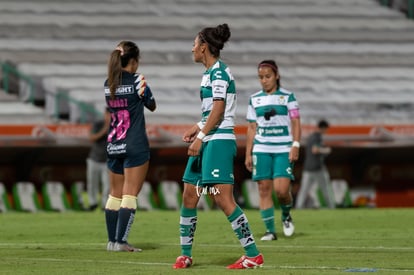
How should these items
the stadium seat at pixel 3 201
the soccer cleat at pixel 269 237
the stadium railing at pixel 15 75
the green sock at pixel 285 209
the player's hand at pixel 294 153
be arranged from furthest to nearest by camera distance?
the stadium railing at pixel 15 75, the stadium seat at pixel 3 201, the green sock at pixel 285 209, the player's hand at pixel 294 153, the soccer cleat at pixel 269 237

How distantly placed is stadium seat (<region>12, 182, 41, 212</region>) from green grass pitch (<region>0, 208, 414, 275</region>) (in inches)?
150

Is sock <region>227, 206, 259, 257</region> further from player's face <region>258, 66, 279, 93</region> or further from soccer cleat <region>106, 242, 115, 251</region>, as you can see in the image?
player's face <region>258, 66, 279, 93</region>

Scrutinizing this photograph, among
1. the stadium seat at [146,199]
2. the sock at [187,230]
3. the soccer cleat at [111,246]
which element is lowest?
the stadium seat at [146,199]

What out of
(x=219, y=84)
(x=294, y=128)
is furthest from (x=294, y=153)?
(x=219, y=84)

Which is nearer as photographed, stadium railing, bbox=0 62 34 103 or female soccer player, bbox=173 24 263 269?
female soccer player, bbox=173 24 263 269

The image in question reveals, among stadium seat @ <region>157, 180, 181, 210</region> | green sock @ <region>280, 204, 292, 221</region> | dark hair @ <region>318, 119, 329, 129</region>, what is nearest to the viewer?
green sock @ <region>280, 204, 292, 221</region>

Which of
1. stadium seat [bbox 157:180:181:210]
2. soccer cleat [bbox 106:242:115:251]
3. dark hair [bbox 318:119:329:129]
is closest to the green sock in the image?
soccer cleat [bbox 106:242:115:251]

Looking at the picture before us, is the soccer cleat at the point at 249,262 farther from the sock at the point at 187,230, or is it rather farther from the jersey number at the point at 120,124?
the jersey number at the point at 120,124

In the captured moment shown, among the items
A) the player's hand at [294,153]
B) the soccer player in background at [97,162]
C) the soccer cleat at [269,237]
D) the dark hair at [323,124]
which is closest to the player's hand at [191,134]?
the soccer cleat at [269,237]

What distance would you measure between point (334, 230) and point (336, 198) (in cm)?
1119

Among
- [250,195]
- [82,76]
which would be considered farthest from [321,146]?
[82,76]

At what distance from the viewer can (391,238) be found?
15.6m

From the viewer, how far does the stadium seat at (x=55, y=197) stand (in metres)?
26.1

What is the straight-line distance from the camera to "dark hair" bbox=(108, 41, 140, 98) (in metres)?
13.2
